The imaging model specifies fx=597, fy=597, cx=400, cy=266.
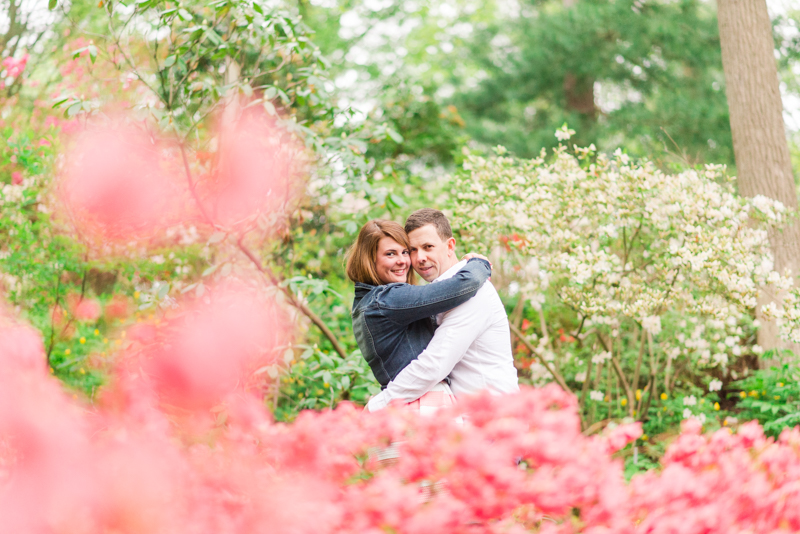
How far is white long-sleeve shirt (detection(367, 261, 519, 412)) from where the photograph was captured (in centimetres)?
230

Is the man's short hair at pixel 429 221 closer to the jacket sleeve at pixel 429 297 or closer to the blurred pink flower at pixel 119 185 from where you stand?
the jacket sleeve at pixel 429 297

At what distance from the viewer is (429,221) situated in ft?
8.87

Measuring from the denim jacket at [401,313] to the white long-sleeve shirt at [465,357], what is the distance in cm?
6

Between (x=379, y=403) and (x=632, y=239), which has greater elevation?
(x=379, y=403)

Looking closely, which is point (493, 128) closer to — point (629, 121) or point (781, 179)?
point (629, 121)

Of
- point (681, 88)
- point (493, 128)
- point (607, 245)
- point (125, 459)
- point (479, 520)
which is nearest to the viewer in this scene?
point (125, 459)

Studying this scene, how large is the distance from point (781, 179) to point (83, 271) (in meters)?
5.76

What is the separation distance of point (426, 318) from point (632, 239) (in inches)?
87.6

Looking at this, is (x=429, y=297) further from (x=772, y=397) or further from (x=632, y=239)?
(x=772, y=397)

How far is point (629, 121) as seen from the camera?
10.1 meters

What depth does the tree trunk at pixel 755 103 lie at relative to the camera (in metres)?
4.94

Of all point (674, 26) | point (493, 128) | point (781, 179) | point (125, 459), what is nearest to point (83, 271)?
point (125, 459)

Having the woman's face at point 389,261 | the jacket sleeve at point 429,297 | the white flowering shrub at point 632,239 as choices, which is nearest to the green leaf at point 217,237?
the woman's face at point 389,261

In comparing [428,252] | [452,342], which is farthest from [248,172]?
[452,342]
